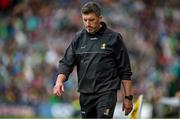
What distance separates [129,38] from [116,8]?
1649mm

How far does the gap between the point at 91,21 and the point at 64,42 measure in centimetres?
1448

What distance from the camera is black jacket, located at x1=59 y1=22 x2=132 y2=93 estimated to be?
9594 millimetres

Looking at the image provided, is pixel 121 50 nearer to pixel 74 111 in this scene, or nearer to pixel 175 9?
pixel 74 111

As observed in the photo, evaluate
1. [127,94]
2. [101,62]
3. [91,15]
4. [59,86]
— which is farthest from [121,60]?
[59,86]

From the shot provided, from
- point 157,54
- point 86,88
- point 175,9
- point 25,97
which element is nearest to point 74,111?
point 25,97

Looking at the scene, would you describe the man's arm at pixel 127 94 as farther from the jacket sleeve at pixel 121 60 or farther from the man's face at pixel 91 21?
the man's face at pixel 91 21

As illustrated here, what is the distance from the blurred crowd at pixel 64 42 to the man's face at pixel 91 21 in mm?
11491

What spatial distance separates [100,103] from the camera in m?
9.57

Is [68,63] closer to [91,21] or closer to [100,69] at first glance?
[100,69]

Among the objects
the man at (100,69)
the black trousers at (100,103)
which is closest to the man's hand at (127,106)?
the man at (100,69)

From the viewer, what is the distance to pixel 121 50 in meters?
9.66

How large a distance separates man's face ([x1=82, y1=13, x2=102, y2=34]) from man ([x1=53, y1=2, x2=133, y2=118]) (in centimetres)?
1

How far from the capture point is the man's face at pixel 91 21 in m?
9.37

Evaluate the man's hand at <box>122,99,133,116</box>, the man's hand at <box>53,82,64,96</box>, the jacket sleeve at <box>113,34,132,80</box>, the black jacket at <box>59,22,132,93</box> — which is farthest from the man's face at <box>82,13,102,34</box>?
the man's hand at <box>122,99,133,116</box>
